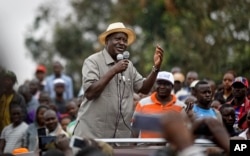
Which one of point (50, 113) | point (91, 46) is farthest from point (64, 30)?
point (50, 113)

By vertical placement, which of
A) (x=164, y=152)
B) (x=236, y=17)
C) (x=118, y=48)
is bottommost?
(x=164, y=152)

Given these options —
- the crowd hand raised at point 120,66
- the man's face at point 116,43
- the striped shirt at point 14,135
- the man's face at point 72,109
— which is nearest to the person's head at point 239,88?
the man's face at point 116,43

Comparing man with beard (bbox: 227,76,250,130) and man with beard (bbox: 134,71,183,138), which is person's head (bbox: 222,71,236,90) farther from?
man with beard (bbox: 134,71,183,138)

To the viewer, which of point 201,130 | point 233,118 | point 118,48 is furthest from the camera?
point 233,118

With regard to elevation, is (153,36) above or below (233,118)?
above

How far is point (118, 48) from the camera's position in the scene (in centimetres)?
1249

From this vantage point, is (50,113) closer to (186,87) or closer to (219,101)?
(219,101)

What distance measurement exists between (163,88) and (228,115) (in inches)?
35.4

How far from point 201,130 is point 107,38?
13.9 feet

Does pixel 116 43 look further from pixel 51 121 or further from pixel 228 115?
pixel 51 121

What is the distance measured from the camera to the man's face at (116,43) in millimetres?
12477

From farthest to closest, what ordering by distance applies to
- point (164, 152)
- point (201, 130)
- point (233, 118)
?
point (233, 118)
point (201, 130)
point (164, 152)

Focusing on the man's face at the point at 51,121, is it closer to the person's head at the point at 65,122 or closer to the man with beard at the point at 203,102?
the person's head at the point at 65,122

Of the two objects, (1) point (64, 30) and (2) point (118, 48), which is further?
(1) point (64, 30)
